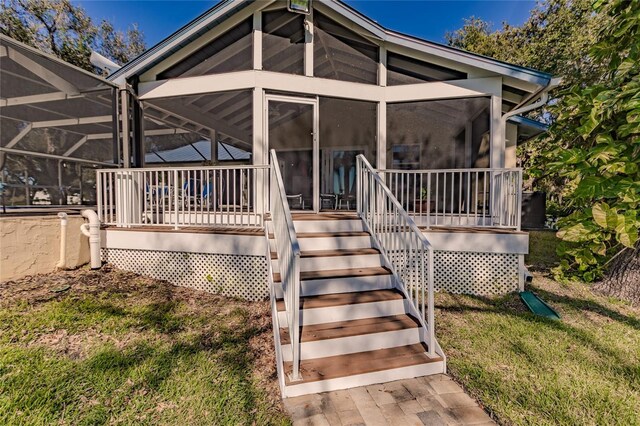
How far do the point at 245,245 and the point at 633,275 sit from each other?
19.1ft

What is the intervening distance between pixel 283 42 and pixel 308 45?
458 mm

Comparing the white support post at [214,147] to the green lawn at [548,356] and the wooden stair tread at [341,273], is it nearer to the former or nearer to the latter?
the wooden stair tread at [341,273]

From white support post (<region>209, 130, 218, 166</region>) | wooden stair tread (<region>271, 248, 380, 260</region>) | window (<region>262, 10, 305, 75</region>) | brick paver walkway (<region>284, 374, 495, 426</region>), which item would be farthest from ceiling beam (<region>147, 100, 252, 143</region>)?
brick paver walkway (<region>284, 374, 495, 426</region>)

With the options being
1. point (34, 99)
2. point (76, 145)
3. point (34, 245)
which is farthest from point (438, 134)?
point (76, 145)

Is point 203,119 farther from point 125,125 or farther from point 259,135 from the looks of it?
point 259,135

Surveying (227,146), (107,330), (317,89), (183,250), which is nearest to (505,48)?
(317,89)

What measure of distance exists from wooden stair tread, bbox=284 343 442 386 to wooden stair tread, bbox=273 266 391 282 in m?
0.87

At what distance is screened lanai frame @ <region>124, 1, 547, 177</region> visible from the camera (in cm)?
528

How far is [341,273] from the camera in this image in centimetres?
352

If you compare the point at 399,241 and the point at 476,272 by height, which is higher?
the point at 399,241

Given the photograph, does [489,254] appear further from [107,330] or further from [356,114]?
[107,330]

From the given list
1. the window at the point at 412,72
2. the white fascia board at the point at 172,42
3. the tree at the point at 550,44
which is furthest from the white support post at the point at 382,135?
the tree at the point at 550,44

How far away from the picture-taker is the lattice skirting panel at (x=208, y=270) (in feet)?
14.0

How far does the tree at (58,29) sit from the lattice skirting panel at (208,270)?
43.7ft
